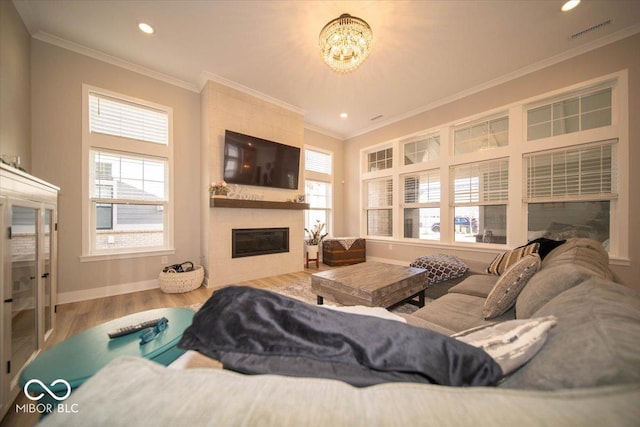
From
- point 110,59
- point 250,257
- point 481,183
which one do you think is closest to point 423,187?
point 481,183

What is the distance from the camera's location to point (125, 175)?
3.18m

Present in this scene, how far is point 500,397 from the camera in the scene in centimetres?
39

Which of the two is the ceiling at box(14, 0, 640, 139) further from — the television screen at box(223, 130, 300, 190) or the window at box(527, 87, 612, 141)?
the television screen at box(223, 130, 300, 190)

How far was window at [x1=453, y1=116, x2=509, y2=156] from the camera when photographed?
359 cm

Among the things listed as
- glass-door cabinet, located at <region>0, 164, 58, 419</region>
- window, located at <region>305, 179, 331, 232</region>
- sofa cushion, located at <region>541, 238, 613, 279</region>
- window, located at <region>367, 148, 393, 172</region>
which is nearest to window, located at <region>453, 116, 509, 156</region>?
window, located at <region>367, 148, 393, 172</region>

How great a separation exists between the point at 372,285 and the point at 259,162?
2.87 m

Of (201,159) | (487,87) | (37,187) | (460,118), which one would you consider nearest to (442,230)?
(460,118)

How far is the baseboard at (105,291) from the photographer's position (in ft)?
9.11

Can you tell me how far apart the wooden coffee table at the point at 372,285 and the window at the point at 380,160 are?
3.12m

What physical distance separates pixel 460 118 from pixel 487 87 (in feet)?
1.79

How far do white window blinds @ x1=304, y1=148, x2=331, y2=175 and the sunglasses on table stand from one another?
4281 millimetres

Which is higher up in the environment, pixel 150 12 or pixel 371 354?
pixel 150 12

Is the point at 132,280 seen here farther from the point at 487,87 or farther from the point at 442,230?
the point at 487,87

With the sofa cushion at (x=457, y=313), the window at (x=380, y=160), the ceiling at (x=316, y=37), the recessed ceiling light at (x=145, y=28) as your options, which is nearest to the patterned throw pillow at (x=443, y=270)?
the sofa cushion at (x=457, y=313)
